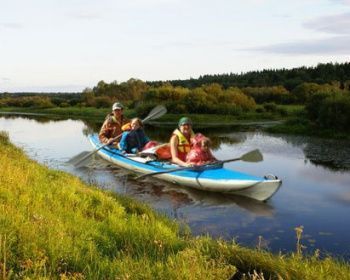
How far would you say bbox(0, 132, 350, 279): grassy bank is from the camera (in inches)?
161

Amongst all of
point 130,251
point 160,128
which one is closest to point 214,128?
point 160,128

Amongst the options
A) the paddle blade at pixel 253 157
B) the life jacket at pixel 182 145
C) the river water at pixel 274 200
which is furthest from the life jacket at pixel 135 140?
the paddle blade at pixel 253 157

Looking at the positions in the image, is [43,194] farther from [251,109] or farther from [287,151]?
[251,109]

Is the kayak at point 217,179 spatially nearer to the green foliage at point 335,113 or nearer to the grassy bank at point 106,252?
the grassy bank at point 106,252

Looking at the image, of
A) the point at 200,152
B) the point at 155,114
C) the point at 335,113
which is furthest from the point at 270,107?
the point at 200,152

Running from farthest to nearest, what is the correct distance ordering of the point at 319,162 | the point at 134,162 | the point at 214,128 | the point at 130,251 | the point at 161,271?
the point at 214,128
the point at 319,162
the point at 134,162
the point at 130,251
the point at 161,271

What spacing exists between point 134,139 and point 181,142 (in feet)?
9.23

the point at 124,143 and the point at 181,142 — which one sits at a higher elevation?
the point at 181,142

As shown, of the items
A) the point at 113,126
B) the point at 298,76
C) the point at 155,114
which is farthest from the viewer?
the point at 298,76

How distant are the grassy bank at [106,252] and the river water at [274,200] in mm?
1094

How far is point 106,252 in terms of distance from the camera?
196 inches

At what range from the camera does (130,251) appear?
4.99 meters

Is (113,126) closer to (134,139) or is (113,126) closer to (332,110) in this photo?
(134,139)

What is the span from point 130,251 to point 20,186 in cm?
284
